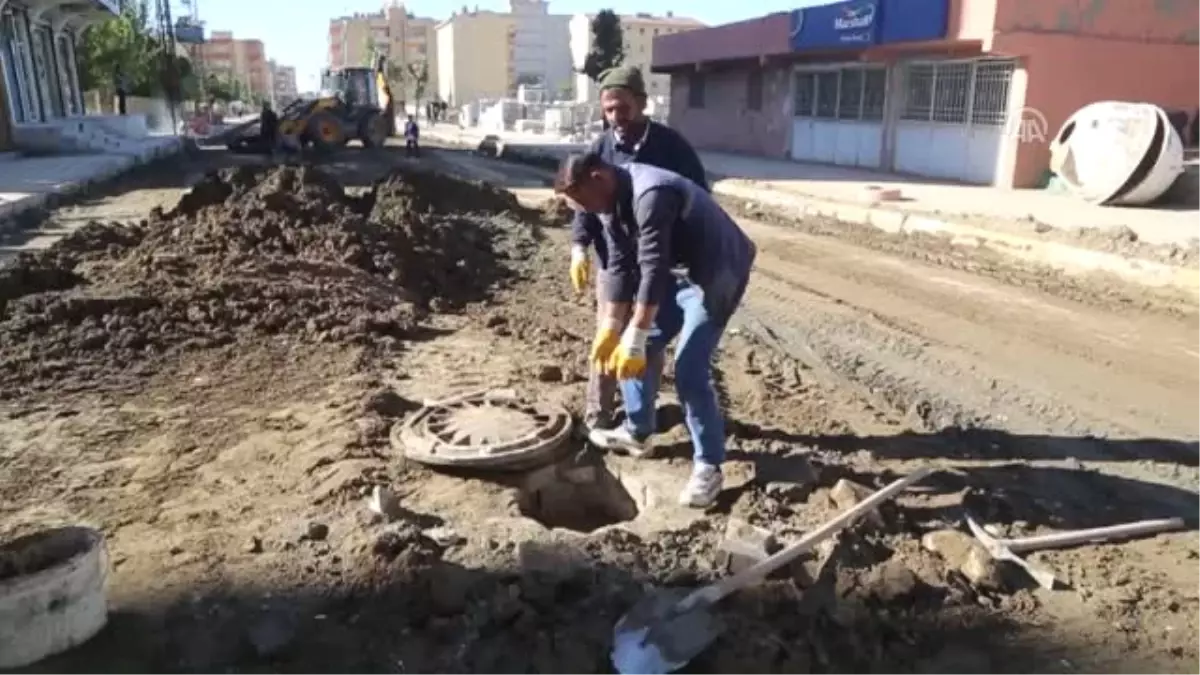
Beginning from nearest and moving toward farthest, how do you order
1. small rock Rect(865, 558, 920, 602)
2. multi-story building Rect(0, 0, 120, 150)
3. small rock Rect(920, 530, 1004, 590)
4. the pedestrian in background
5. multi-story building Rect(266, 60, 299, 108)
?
small rock Rect(865, 558, 920, 602), small rock Rect(920, 530, 1004, 590), multi-story building Rect(0, 0, 120, 150), the pedestrian in background, multi-story building Rect(266, 60, 299, 108)

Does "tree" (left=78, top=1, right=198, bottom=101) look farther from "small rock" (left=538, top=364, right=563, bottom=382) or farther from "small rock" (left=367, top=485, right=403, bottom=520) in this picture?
"small rock" (left=367, top=485, right=403, bottom=520)

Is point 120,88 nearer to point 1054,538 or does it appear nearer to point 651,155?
point 651,155

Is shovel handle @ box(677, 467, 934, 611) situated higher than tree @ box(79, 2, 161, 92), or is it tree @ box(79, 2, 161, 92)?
tree @ box(79, 2, 161, 92)

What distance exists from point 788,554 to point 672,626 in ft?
1.82

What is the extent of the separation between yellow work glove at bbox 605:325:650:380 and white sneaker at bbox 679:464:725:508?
1.99 ft

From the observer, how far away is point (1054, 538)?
3631 mm

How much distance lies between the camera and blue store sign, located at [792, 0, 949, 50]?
55.7 feet

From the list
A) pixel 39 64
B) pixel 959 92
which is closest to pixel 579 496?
pixel 959 92

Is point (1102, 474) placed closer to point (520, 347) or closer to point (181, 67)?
point (520, 347)

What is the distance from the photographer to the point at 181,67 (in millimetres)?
45344

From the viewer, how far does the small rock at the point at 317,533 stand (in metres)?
3.60

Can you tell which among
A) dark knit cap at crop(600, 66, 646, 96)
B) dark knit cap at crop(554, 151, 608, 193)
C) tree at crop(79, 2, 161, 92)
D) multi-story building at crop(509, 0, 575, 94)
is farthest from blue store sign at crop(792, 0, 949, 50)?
multi-story building at crop(509, 0, 575, 94)

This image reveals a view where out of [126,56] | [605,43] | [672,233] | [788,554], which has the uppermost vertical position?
[605,43]

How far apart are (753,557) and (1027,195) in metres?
13.7
